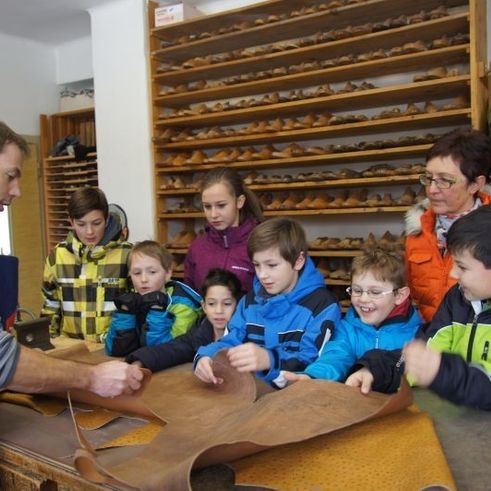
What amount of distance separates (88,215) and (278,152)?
2.12 meters

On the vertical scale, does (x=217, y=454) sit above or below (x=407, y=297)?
below

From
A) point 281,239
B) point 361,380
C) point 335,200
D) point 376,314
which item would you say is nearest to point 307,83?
point 335,200

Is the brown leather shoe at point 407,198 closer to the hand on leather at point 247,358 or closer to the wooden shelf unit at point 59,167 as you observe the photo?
the hand on leather at point 247,358

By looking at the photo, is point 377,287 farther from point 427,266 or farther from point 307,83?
point 307,83

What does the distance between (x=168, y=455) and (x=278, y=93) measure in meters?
3.80

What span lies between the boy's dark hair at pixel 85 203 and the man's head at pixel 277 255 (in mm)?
1005

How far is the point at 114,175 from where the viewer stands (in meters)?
5.17

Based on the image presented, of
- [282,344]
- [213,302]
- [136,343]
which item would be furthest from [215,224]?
[282,344]

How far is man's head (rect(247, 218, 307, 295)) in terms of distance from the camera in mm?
1854

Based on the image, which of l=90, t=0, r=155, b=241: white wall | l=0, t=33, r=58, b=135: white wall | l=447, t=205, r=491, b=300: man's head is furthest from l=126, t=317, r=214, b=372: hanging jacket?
l=0, t=33, r=58, b=135: white wall

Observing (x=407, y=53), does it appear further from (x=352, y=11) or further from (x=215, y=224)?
(x=215, y=224)

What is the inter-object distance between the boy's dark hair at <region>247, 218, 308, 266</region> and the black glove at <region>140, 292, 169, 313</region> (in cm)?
45

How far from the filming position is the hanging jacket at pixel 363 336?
1.66 meters

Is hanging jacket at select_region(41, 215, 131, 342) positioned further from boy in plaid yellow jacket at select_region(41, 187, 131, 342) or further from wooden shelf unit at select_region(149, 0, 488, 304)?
wooden shelf unit at select_region(149, 0, 488, 304)
